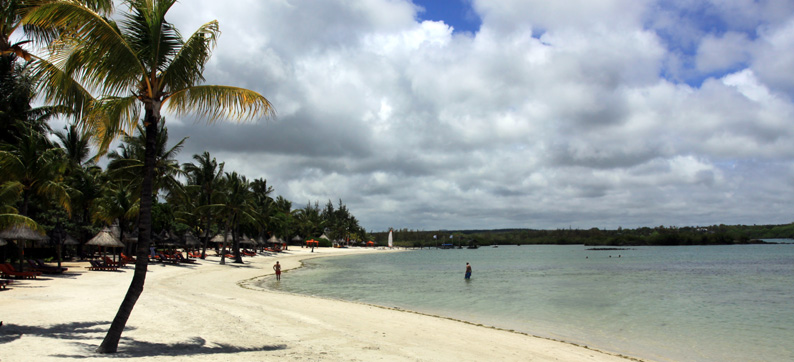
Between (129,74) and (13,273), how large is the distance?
15868mm

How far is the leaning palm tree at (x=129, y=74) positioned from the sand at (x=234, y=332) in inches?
56.8

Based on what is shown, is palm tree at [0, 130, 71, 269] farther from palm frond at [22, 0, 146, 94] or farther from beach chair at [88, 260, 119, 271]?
palm frond at [22, 0, 146, 94]

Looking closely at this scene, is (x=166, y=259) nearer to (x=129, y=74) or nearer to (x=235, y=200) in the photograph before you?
(x=235, y=200)

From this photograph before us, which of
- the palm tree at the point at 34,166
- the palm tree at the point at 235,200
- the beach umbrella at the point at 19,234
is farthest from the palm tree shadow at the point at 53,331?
the palm tree at the point at 235,200

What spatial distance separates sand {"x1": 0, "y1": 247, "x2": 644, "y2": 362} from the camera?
8.48 m

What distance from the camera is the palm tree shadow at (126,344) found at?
8125mm

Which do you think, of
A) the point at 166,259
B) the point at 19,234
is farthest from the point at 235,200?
the point at 19,234

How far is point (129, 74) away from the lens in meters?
7.48

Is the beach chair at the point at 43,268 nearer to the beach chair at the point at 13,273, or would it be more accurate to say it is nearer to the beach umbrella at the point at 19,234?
the beach chair at the point at 13,273

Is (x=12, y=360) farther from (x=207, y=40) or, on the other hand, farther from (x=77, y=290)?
(x=77, y=290)

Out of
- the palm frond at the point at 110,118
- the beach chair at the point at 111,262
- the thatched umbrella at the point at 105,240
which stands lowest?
the beach chair at the point at 111,262

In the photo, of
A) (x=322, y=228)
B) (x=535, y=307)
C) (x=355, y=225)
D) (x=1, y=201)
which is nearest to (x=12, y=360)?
(x=1, y=201)

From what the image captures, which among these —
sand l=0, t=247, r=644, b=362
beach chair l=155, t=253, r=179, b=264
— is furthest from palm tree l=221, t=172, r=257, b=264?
sand l=0, t=247, r=644, b=362

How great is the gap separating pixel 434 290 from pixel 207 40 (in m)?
23.7
